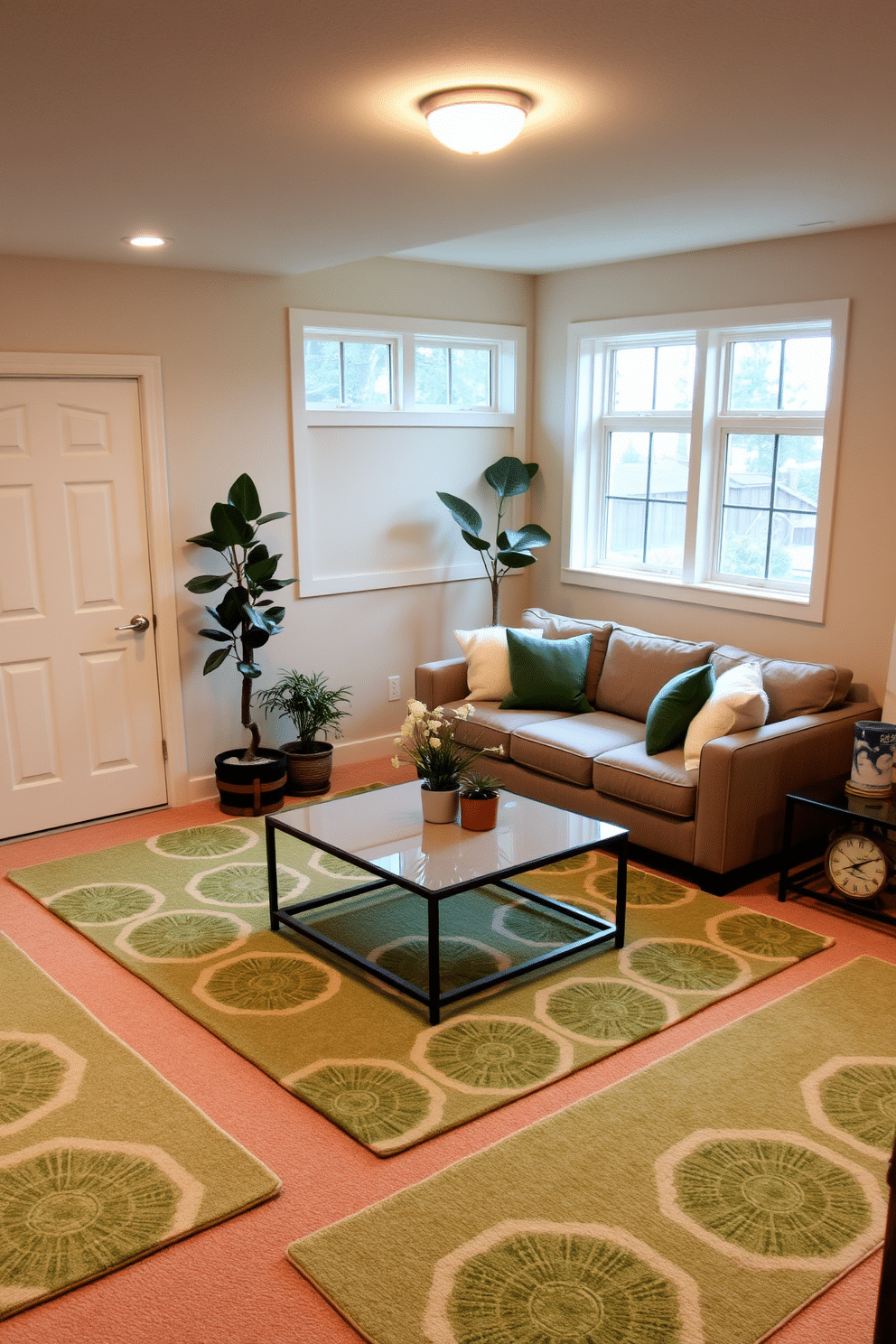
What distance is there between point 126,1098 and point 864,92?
9.61 feet

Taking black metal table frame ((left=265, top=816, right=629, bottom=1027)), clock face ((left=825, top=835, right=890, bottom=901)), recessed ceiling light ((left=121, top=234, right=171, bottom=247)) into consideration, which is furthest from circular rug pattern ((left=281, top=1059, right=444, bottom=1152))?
recessed ceiling light ((left=121, top=234, right=171, bottom=247))

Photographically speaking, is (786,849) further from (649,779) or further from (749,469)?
(749,469)

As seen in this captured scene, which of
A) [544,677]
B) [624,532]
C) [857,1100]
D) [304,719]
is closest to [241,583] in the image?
[304,719]

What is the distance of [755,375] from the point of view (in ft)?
16.3

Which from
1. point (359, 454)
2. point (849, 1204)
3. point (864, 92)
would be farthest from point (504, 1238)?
point (359, 454)

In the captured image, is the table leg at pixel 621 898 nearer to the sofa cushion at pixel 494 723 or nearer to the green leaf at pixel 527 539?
the sofa cushion at pixel 494 723

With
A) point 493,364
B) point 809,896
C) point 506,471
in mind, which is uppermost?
point 493,364

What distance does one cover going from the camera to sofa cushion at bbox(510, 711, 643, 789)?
14.7 feet

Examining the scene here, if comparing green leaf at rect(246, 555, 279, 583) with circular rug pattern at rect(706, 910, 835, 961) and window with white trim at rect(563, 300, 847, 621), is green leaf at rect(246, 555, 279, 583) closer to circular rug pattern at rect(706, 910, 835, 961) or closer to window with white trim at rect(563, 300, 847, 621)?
window with white trim at rect(563, 300, 847, 621)

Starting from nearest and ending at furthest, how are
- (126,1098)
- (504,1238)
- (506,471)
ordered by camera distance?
(504,1238) < (126,1098) < (506,471)

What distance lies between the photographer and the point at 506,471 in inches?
227

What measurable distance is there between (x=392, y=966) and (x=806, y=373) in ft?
10.3

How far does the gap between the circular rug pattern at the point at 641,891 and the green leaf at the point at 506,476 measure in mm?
2336

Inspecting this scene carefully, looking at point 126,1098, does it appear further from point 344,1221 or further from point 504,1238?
point 504,1238
